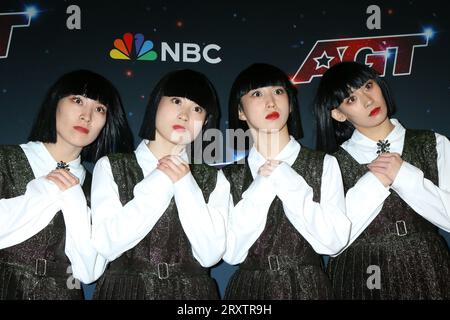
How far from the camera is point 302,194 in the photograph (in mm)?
1614

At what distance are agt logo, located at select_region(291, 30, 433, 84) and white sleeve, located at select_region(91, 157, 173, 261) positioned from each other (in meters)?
1.00

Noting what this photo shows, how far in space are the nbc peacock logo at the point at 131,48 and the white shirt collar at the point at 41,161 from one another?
612mm

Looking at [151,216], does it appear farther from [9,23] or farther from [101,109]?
[9,23]

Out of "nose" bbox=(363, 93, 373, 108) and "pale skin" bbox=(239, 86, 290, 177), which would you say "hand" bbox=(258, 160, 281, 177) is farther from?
"nose" bbox=(363, 93, 373, 108)

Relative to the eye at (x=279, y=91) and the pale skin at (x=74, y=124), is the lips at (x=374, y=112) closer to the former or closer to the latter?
the eye at (x=279, y=91)

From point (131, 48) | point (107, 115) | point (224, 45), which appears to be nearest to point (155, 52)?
point (131, 48)

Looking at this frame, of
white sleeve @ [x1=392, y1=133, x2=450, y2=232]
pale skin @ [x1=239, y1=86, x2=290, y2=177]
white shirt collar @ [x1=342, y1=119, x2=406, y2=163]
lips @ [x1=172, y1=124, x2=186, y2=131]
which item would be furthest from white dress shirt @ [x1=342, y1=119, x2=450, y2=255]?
lips @ [x1=172, y1=124, x2=186, y2=131]

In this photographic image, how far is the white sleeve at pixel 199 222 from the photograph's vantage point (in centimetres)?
157

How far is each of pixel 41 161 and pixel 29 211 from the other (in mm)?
223

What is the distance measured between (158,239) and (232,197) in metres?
0.34

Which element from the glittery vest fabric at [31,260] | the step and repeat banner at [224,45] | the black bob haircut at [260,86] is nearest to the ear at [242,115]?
the black bob haircut at [260,86]

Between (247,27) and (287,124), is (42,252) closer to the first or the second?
(287,124)

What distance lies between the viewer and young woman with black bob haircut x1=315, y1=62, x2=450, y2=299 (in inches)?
66.5
